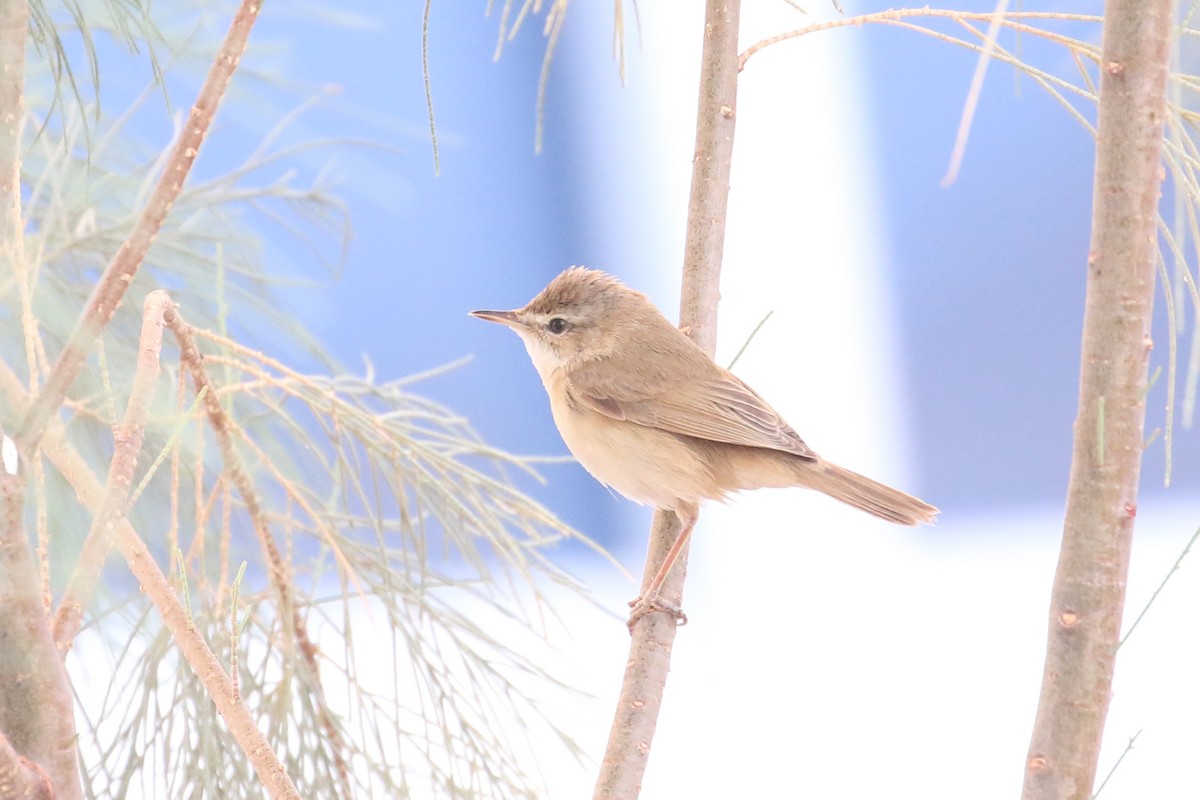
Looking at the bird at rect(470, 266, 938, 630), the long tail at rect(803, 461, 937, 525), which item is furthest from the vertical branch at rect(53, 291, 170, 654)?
the long tail at rect(803, 461, 937, 525)

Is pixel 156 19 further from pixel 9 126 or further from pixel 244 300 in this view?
pixel 9 126

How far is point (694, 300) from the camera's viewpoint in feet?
3.53

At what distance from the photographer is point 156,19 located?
1.02 m

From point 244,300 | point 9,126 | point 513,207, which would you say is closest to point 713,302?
point 244,300

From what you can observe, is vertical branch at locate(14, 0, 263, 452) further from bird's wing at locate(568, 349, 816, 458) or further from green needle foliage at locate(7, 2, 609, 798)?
bird's wing at locate(568, 349, 816, 458)

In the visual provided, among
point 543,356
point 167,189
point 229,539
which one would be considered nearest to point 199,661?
point 167,189

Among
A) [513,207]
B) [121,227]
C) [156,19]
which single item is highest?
[513,207]

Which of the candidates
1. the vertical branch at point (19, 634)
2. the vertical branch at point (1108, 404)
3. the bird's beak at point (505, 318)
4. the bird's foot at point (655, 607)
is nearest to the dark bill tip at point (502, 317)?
the bird's beak at point (505, 318)

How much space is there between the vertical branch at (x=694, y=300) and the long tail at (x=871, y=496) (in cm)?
18

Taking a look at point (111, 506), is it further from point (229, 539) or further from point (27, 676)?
point (229, 539)

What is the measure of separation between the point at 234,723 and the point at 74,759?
0.08 m

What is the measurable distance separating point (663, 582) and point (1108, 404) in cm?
56

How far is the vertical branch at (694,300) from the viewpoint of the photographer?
80cm

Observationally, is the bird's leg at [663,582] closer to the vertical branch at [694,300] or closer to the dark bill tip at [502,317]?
the vertical branch at [694,300]
